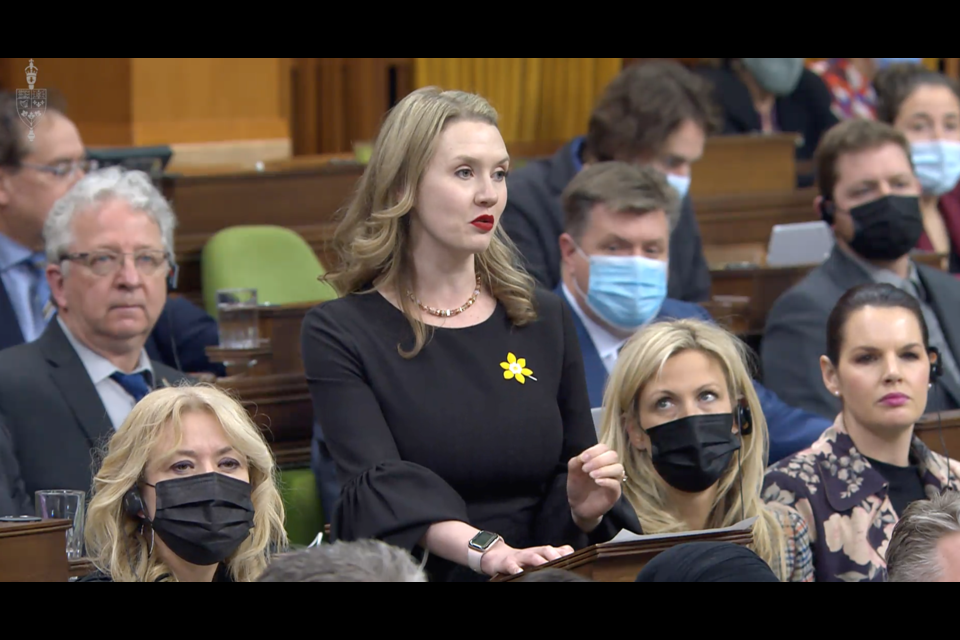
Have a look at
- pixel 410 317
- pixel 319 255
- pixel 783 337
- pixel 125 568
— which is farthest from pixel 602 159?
pixel 125 568

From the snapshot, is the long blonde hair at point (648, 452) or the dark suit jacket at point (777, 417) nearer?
the long blonde hair at point (648, 452)

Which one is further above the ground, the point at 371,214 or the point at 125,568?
the point at 371,214

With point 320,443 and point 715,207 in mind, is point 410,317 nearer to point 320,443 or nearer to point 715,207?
point 320,443

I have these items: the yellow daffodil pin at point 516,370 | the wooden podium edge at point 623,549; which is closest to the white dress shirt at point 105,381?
the yellow daffodil pin at point 516,370

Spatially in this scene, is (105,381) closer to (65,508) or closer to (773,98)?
(65,508)

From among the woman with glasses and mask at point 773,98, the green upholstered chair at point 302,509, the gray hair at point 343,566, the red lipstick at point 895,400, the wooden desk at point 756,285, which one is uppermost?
the woman with glasses and mask at point 773,98

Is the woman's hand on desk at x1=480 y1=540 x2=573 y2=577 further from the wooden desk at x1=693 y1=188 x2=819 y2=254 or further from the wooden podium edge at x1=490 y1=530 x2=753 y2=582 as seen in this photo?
the wooden desk at x1=693 y1=188 x2=819 y2=254

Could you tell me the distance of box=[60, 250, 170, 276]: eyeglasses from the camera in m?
3.29

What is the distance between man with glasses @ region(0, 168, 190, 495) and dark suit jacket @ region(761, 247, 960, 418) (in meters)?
1.56

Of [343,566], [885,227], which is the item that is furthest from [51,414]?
[885,227]

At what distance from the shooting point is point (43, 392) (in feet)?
9.96

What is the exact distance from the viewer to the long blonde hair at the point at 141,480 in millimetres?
2332

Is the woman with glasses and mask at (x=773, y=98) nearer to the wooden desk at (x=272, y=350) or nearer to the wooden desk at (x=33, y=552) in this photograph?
the wooden desk at (x=272, y=350)

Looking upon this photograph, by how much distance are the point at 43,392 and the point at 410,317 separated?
968mm
